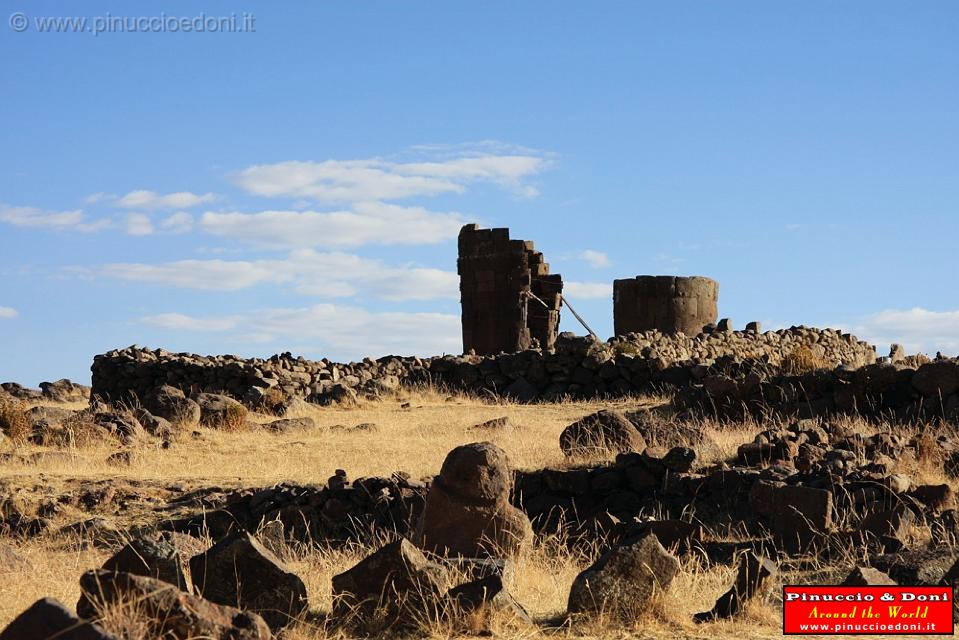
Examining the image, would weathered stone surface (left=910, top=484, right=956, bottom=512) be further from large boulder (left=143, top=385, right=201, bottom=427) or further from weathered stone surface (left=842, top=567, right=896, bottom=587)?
large boulder (left=143, top=385, right=201, bottom=427)

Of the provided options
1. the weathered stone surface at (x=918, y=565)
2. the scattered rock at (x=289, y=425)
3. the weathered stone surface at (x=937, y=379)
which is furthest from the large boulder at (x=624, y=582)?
the scattered rock at (x=289, y=425)

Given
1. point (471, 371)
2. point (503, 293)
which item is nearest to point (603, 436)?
point (471, 371)

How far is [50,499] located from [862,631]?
787 centimetres

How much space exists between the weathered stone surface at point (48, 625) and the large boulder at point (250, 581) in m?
1.29

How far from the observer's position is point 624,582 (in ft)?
16.5

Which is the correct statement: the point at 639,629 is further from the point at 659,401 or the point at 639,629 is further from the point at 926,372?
the point at 659,401

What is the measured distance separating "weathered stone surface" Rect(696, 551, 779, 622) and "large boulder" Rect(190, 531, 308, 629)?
1.95 metres

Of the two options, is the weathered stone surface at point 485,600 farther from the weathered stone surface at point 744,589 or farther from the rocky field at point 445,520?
the weathered stone surface at point 744,589

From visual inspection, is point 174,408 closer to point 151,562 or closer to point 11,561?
→ point 11,561

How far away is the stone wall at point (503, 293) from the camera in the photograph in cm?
2384

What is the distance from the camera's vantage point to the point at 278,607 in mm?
4910

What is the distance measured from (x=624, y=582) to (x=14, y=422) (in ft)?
36.1

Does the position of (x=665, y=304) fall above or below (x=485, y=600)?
above

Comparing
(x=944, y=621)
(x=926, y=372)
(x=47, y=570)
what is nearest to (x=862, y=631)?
(x=944, y=621)
